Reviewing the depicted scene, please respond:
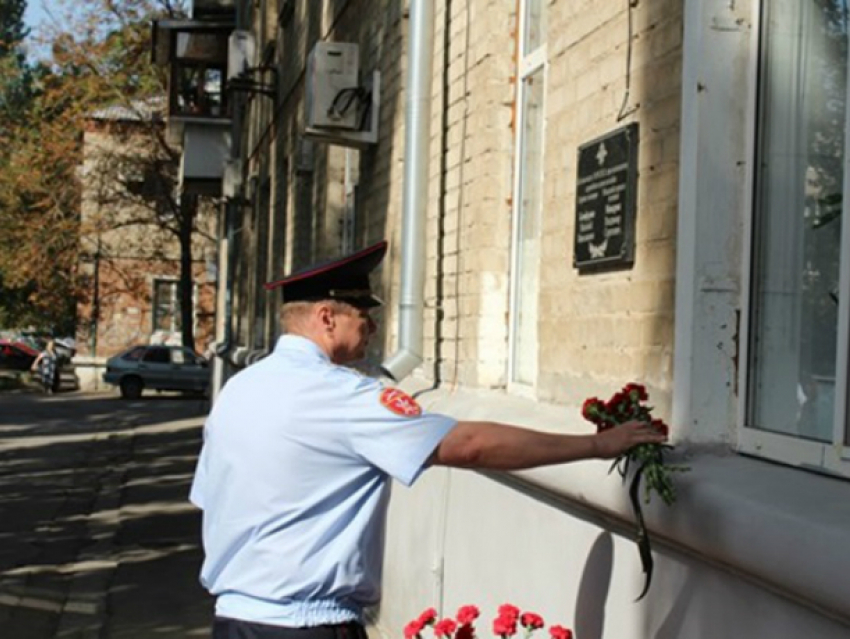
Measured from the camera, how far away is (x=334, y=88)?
9.24 metres

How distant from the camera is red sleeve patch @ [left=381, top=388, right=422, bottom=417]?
10.5 feet

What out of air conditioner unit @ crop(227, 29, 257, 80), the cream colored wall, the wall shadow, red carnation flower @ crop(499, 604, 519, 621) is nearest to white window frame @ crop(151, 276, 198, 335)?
air conditioner unit @ crop(227, 29, 257, 80)

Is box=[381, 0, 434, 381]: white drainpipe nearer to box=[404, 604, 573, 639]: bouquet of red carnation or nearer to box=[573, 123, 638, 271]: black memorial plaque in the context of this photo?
box=[573, 123, 638, 271]: black memorial plaque

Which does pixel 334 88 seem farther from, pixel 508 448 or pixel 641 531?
pixel 508 448

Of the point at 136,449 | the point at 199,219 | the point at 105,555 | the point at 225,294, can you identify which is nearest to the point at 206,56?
the point at 225,294

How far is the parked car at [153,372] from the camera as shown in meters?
35.9

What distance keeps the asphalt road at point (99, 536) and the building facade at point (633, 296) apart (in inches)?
83.6

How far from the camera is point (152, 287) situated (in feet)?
153

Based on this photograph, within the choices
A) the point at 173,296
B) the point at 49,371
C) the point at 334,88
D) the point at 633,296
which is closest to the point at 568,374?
the point at 633,296

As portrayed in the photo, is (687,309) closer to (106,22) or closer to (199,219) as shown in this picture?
(106,22)

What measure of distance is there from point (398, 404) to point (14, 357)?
1919 inches

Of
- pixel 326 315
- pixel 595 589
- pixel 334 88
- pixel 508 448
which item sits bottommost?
pixel 595 589

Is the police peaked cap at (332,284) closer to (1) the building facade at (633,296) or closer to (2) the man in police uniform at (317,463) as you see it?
(2) the man in police uniform at (317,463)

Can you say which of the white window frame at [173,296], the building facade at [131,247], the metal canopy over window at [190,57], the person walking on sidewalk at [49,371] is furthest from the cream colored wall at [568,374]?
the white window frame at [173,296]
